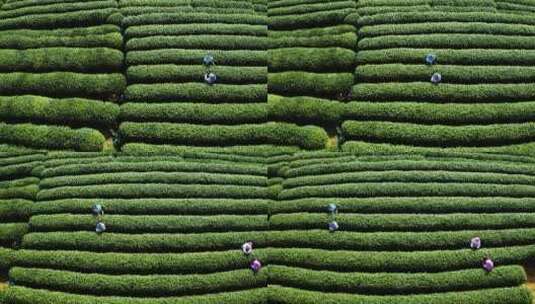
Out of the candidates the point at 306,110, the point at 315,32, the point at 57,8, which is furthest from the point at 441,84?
the point at 57,8

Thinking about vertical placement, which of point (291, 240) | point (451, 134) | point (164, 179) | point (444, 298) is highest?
point (451, 134)

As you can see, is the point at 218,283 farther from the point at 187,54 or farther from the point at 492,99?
the point at 492,99

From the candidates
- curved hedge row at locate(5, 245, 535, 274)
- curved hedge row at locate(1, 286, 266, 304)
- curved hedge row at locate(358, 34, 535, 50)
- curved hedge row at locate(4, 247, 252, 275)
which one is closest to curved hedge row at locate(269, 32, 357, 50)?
curved hedge row at locate(358, 34, 535, 50)

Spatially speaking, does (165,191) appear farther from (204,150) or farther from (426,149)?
(426,149)

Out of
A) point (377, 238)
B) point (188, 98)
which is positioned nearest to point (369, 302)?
point (377, 238)

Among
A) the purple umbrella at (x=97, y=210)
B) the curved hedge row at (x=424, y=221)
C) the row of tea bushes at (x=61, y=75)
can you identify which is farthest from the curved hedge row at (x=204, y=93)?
the curved hedge row at (x=424, y=221)

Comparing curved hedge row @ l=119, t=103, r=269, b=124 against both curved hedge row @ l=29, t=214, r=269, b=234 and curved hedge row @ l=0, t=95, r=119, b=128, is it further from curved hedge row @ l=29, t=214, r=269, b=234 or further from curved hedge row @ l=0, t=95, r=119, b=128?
curved hedge row @ l=29, t=214, r=269, b=234
